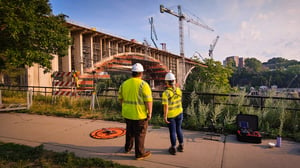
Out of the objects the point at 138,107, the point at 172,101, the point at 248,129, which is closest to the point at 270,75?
the point at 248,129

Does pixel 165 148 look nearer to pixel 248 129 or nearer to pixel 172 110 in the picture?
pixel 172 110

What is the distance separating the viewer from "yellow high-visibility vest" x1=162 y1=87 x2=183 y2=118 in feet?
11.7

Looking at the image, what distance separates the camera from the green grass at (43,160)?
2.99 metres

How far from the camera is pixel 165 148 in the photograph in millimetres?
3840

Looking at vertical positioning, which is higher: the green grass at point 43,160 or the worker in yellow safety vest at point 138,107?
the worker in yellow safety vest at point 138,107

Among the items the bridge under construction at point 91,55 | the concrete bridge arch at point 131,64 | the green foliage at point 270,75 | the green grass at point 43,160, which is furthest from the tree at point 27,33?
the concrete bridge arch at point 131,64

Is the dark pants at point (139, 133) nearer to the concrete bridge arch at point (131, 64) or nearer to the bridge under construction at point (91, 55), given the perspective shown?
the bridge under construction at point (91, 55)

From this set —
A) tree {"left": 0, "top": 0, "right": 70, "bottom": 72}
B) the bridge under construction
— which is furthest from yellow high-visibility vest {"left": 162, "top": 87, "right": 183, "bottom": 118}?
the bridge under construction

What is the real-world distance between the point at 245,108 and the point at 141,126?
451 cm

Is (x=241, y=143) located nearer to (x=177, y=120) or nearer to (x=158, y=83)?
(x=177, y=120)

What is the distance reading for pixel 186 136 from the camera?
15.4 feet

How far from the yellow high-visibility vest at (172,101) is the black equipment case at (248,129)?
6.31 ft

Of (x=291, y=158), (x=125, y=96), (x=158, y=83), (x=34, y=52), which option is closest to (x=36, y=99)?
(x=34, y=52)

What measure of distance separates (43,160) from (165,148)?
240 cm
